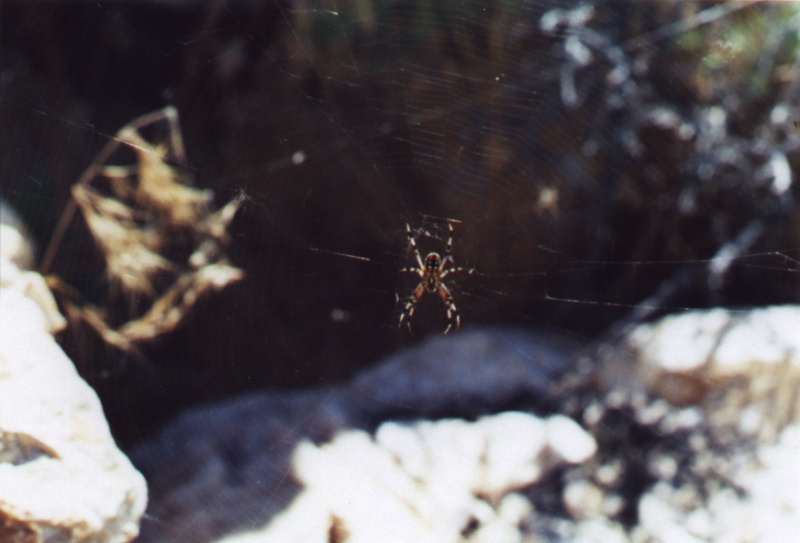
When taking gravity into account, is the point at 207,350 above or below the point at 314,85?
below

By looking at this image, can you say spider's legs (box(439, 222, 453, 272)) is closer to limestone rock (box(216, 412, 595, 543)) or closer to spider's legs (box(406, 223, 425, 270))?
spider's legs (box(406, 223, 425, 270))

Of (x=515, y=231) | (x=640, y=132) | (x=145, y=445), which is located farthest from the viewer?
(x=515, y=231)

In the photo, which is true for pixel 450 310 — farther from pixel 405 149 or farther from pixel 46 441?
pixel 46 441

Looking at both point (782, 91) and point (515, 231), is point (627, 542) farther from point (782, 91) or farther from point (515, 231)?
point (782, 91)

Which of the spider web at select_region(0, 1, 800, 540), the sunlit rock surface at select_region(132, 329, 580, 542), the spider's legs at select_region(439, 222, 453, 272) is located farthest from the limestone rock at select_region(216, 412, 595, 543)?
the spider's legs at select_region(439, 222, 453, 272)

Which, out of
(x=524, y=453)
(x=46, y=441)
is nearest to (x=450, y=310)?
(x=524, y=453)

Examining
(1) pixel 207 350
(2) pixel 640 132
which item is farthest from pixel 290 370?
(2) pixel 640 132
